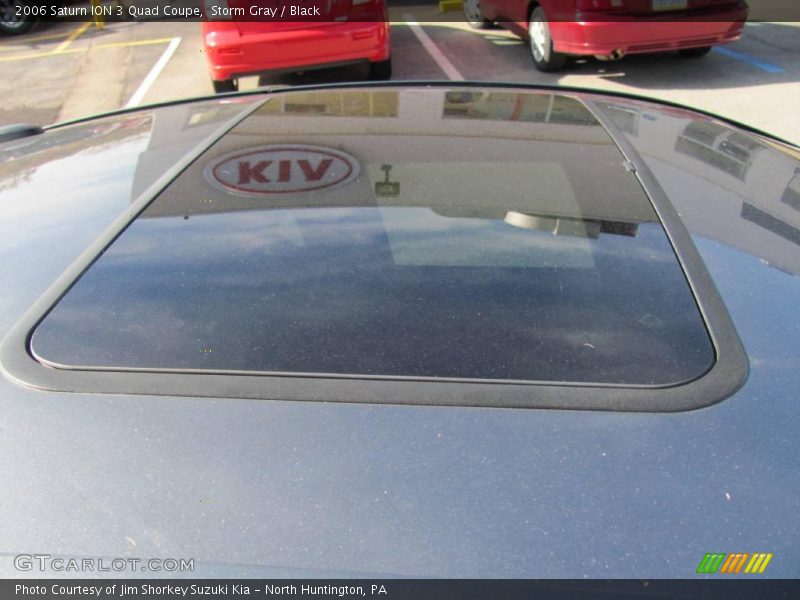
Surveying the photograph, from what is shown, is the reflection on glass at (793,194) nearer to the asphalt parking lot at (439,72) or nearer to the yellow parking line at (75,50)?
the asphalt parking lot at (439,72)

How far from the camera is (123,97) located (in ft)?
28.3

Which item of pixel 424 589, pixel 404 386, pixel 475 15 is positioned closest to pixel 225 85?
pixel 475 15

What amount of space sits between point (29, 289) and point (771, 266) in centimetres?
151

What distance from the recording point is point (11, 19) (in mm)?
14234

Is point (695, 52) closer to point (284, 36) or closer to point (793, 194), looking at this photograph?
point (284, 36)

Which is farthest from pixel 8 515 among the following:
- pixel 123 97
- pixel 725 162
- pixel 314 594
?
pixel 123 97

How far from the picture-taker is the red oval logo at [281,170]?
1.75m

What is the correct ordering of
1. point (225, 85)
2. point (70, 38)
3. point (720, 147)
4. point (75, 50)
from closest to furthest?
point (720, 147) → point (225, 85) → point (75, 50) → point (70, 38)

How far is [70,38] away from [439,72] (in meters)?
8.00

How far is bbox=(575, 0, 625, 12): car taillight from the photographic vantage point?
7.37 metres

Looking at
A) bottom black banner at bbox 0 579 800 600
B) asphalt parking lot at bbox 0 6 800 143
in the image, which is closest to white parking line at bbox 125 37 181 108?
asphalt parking lot at bbox 0 6 800 143

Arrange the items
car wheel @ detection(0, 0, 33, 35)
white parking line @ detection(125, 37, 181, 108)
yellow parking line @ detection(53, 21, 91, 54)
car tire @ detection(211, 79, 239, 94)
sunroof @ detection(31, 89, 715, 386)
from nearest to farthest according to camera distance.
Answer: sunroof @ detection(31, 89, 715, 386)
car tire @ detection(211, 79, 239, 94)
white parking line @ detection(125, 37, 181, 108)
yellow parking line @ detection(53, 21, 91, 54)
car wheel @ detection(0, 0, 33, 35)

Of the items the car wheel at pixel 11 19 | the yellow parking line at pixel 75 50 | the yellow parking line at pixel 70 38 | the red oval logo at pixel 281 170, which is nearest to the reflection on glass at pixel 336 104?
the red oval logo at pixel 281 170

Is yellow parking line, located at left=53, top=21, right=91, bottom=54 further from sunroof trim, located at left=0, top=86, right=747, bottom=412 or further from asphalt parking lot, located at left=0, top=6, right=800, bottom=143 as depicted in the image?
sunroof trim, located at left=0, top=86, right=747, bottom=412
